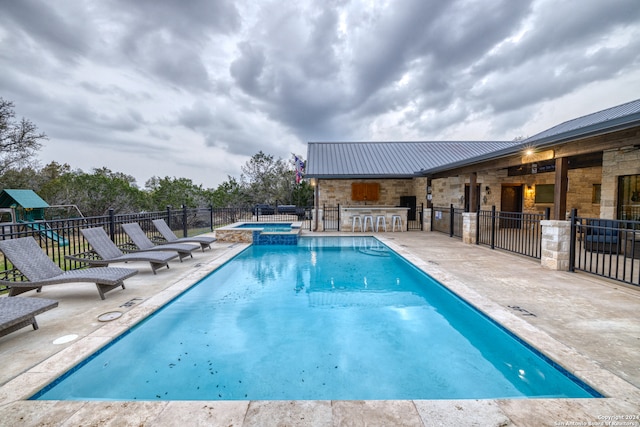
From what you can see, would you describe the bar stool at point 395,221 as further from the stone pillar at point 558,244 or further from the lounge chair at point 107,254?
the lounge chair at point 107,254

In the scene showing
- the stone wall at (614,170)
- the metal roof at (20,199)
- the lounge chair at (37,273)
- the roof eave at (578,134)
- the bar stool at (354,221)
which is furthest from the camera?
the bar stool at (354,221)

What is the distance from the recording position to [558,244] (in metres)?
5.72

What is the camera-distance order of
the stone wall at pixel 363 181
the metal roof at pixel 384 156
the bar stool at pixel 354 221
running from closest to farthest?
the bar stool at pixel 354 221
the metal roof at pixel 384 156
the stone wall at pixel 363 181

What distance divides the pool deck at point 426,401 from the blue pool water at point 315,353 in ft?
0.66

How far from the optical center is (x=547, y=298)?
4.10 metres

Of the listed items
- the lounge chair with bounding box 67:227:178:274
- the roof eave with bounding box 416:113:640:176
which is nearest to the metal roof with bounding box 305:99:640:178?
the roof eave with bounding box 416:113:640:176

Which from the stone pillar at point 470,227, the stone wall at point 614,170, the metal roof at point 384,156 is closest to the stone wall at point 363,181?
the metal roof at point 384,156

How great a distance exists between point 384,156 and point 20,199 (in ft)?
58.4

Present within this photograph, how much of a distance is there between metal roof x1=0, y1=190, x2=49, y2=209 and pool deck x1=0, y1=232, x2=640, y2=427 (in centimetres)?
1039

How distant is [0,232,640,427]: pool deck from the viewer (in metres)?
1.81

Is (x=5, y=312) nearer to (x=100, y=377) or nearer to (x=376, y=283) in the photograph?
(x=100, y=377)

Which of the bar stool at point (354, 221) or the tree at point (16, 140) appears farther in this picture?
the tree at point (16, 140)

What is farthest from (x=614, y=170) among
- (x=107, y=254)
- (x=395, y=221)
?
(x=107, y=254)

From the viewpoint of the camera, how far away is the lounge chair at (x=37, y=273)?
3741 millimetres
